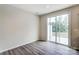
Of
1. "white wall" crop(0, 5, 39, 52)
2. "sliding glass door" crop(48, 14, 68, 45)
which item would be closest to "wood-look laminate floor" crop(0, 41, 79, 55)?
"white wall" crop(0, 5, 39, 52)

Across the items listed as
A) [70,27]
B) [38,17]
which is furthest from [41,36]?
[70,27]

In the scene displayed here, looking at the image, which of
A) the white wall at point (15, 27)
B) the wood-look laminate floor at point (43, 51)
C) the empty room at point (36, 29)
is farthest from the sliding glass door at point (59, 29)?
the white wall at point (15, 27)

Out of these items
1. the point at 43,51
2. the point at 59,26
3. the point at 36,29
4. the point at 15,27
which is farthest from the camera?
the point at 36,29

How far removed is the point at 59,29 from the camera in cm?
463

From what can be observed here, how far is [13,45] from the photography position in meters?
4.06

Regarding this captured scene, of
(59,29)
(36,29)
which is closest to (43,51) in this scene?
(59,29)

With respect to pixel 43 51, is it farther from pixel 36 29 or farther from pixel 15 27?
pixel 36 29

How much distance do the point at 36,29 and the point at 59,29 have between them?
176 centimetres

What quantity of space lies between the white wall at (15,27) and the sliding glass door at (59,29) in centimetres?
110

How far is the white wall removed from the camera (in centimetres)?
356

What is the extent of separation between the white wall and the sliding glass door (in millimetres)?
1101
